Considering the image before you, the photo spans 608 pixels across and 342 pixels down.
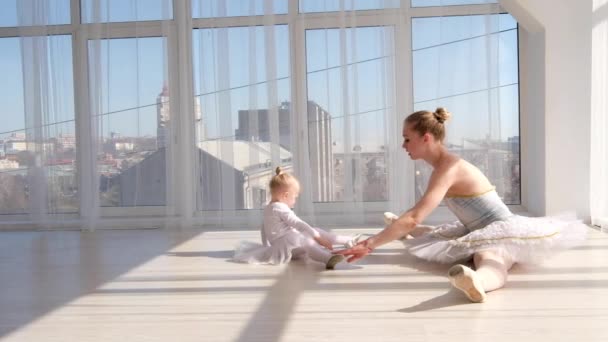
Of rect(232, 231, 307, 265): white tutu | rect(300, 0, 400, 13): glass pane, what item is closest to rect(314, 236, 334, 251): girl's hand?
rect(232, 231, 307, 265): white tutu

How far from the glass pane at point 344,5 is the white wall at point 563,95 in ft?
2.96

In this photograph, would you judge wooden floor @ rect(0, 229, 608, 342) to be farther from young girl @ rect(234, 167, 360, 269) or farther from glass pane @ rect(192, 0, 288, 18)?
glass pane @ rect(192, 0, 288, 18)

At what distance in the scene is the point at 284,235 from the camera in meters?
3.78

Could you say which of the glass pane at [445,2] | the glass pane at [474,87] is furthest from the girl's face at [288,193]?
the glass pane at [445,2]

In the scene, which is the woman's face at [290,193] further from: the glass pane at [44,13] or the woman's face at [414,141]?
the glass pane at [44,13]

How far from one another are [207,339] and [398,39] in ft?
11.5

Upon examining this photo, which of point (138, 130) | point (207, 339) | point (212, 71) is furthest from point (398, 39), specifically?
point (207, 339)

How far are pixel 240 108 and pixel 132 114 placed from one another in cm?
92

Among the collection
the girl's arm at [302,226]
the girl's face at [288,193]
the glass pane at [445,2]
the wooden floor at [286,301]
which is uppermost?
the glass pane at [445,2]

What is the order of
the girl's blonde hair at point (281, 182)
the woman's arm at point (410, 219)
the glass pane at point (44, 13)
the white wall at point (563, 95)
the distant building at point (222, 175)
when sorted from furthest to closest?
the glass pane at point (44, 13), the distant building at point (222, 175), the white wall at point (563, 95), the girl's blonde hair at point (281, 182), the woman's arm at point (410, 219)

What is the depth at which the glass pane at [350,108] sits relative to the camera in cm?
527

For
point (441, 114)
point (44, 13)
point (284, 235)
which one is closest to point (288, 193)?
point (284, 235)

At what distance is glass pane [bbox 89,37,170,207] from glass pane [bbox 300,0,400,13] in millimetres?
1255

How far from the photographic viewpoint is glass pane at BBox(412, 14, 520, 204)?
203 inches
